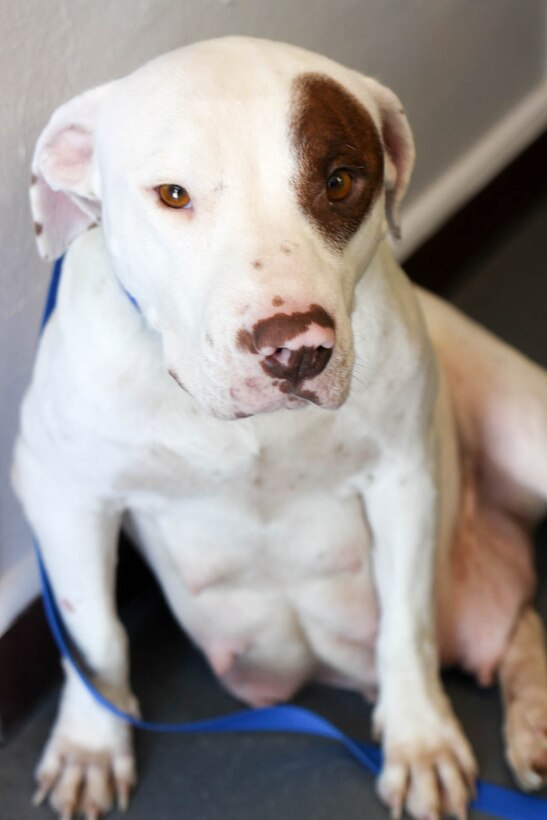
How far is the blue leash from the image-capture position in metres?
1.65

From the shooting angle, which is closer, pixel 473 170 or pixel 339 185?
pixel 339 185

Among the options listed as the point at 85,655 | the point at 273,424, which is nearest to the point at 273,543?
the point at 273,424

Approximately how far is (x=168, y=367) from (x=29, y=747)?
0.84 m

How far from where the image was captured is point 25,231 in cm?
164

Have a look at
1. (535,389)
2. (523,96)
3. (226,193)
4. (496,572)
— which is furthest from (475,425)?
(523,96)

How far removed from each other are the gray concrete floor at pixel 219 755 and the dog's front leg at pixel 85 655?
0.16 feet

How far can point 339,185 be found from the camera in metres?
1.21

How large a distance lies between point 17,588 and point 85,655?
21 cm

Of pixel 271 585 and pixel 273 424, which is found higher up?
pixel 273 424

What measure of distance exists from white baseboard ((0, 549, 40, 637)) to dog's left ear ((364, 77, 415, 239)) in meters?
0.84

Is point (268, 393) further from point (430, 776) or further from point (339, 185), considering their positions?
point (430, 776)

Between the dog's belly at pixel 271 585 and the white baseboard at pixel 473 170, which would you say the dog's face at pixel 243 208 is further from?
the white baseboard at pixel 473 170

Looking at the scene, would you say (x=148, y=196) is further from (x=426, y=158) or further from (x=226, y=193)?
(x=426, y=158)

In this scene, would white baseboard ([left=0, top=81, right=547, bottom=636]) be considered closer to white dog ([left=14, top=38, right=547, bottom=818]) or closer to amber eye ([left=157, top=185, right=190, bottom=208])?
white dog ([left=14, top=38, right=547, bottom=818])
